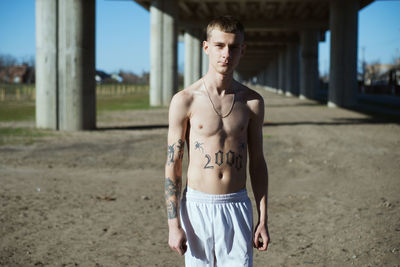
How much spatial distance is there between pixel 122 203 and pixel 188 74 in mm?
35152

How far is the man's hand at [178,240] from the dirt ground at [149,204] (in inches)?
80.5

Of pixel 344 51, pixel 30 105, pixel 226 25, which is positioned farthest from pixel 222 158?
pixel 30 105

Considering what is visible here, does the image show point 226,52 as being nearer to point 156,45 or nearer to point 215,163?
point 215,163

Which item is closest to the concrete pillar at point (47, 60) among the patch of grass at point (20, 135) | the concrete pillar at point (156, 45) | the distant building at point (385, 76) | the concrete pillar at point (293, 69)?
the patch of grass at point (20, 135)

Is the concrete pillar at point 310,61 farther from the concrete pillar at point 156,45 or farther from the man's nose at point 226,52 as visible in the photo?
the man's nose at point 226,52

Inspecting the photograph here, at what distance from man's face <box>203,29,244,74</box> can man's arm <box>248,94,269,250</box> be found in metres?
0.28

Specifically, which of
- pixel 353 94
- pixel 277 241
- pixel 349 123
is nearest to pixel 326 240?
pixel 277 241

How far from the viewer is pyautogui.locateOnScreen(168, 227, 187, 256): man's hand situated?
253 cm

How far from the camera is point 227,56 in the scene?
2.53 m

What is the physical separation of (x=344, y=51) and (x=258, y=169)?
25807mm

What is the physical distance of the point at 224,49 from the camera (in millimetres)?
2539

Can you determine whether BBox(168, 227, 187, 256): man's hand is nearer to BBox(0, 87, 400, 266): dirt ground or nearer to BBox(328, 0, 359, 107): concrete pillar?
BBox(0, 87, 400, 266): dirt ground

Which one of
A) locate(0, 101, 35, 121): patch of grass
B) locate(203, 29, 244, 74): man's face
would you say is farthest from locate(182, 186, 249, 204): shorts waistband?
locate(0, 101, 35, 121): patch of grass

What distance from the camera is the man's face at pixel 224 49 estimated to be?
2.54m
